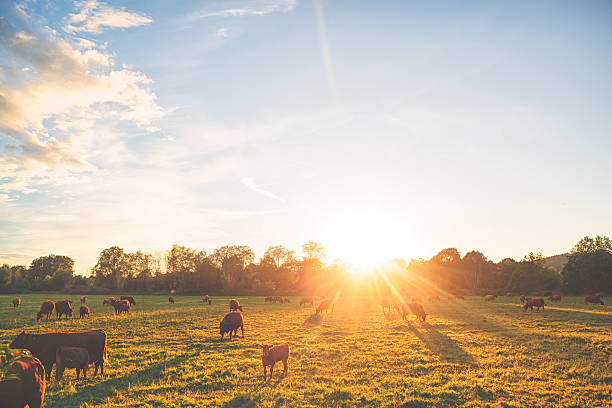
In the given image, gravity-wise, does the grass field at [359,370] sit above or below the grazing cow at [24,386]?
below

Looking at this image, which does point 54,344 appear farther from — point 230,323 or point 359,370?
point 359,370

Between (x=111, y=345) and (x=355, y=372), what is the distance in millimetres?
15226

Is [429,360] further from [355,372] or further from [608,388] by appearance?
[608,388]

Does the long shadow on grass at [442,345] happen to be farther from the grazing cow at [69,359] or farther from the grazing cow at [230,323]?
the grazing cow at [69,359]

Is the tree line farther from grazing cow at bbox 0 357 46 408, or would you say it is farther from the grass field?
grazing cow at bbox 0 357 46 408

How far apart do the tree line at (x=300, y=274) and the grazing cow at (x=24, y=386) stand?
85.4 meters

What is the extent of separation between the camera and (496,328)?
84.0ft

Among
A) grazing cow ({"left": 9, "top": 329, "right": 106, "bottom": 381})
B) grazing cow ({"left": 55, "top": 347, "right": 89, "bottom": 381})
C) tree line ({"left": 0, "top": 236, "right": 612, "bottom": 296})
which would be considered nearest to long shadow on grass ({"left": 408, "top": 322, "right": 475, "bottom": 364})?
grazing cow ({"left": 9, "top": 329, "right": 106, "bottom": 381})

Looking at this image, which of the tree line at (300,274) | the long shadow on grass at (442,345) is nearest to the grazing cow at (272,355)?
the long shadow on grass at (442,345)

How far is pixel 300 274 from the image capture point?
116m

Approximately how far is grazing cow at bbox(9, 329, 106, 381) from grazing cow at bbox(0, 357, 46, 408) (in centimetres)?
375

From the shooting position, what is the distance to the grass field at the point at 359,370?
10.8 m

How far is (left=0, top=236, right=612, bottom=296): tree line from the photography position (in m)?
90.4

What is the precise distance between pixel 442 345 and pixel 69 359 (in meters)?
19.2
